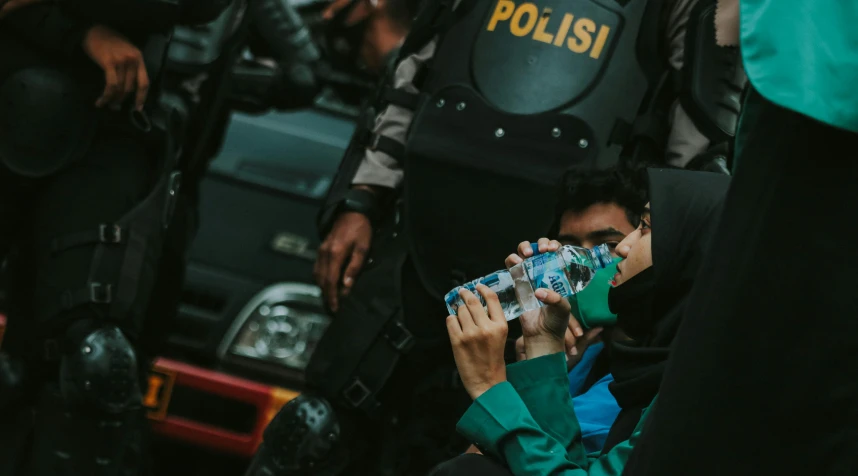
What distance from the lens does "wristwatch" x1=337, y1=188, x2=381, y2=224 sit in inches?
126

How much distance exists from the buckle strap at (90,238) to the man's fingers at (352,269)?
1.79 feet

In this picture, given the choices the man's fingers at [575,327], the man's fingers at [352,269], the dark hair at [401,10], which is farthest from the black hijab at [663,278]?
the dark hair at [401,10]

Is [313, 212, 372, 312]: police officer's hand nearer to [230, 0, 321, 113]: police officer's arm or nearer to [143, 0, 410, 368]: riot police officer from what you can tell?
[143, 0, 410, 368]: riot police officer

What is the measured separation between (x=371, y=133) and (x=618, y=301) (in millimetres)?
1409

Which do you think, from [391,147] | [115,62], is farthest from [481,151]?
A: [115,62]

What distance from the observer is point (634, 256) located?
1.95 metres

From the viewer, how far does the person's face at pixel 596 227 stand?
261 cm

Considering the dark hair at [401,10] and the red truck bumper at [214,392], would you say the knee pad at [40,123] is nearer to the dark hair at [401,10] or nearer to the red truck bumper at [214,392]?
the red truck bumper at [214,392]

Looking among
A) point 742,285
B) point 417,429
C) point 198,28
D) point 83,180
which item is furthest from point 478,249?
point 742,285

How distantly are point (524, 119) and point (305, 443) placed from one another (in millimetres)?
905

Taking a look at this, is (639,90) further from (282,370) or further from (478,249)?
(282,370)

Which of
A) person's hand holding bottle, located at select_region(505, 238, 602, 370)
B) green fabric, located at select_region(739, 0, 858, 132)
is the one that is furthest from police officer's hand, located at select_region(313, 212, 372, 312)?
green fabric, located at select_region(739, 0, 858, 132)

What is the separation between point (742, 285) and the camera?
1.28 m

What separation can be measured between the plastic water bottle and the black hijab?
0.89ft
